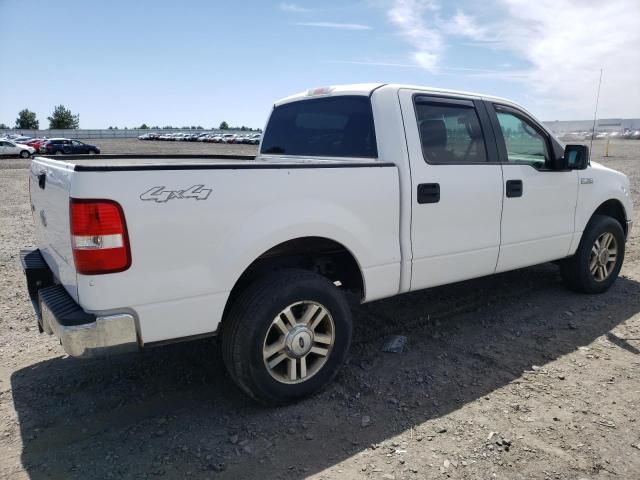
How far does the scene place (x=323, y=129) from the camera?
4238 mm

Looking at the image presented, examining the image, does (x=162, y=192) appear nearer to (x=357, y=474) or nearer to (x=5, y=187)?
(x=357, y=474)

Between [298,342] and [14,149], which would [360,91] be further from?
[14,149]

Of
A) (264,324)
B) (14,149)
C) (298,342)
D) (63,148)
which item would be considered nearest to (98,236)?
(264,324)

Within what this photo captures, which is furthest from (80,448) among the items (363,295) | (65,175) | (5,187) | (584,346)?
(5,187)

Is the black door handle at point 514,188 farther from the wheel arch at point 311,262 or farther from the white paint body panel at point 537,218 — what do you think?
the wheel arch at point 311,262

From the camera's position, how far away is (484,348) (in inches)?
163

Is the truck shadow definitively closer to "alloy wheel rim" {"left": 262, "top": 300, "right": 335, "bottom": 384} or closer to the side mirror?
"alloy wheel rim" {"left": 262, "top": 300, "right": 335, "bottom": 384}

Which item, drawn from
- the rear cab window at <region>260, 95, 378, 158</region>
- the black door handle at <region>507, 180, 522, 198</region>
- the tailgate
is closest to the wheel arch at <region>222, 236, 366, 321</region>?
the rear cab window at <region>260, 95, 378, 158</region>

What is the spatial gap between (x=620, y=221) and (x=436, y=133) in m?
2.97

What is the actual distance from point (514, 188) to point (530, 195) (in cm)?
26

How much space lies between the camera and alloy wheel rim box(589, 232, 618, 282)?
5289 mm

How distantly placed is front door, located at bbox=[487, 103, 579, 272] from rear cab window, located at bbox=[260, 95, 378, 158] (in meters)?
1.24

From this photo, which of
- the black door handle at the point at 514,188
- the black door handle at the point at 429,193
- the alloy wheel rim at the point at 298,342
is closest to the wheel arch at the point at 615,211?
the black door handle at the point at 514,188

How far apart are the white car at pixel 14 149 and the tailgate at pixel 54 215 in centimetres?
3614
